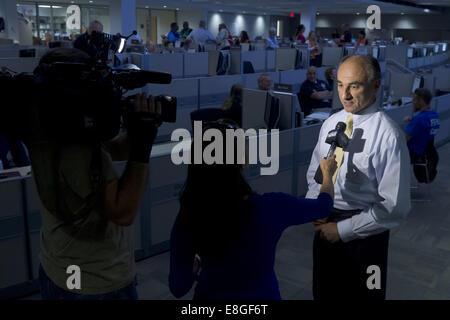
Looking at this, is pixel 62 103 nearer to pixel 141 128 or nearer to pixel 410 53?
pixel 141 128

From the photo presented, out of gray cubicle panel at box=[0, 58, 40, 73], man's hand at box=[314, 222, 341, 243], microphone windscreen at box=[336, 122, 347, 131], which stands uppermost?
gray cubicle panel at box=[0, 58, 40, 73]

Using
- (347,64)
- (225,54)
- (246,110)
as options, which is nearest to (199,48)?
(225,54)

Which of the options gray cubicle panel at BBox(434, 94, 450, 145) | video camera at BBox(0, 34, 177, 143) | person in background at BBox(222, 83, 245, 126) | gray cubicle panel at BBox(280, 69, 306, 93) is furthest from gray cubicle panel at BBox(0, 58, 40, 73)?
video camera at BBox(0, 34, 177, 143)

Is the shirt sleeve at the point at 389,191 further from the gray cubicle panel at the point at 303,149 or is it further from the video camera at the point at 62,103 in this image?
the gray cubicle panel at the point at 303,149

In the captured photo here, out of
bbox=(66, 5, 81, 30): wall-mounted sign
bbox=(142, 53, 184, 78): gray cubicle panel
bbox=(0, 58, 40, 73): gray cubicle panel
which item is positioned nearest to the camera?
bbox=(0, 58, 40, 73): gray cubicle panel

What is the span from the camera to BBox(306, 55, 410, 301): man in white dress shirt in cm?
161

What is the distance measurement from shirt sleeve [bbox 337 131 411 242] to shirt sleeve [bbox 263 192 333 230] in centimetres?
31

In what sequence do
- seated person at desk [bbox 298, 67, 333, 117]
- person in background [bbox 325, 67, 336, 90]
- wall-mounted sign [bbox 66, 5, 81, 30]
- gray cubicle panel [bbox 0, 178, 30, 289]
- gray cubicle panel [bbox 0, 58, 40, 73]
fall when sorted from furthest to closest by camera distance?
wall-mounted sign [bbox 66, 5, 81, 30] → gray cubicle panel [bbox 0, 58, 40, 73] → person in background [bbox 325, 67, 336, 90] → seated person at desk [bbox 298, 67, 333, 117] → gray cubicle panel [bbox 0, 178, 30, 289]

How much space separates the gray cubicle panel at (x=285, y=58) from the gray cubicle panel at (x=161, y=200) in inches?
252

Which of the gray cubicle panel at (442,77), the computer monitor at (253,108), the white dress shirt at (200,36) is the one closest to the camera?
the computer monitor at (253,108)

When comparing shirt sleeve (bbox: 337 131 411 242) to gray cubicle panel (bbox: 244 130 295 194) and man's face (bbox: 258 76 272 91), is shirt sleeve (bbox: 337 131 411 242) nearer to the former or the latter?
gray cubicle panel (bbox: 244 130 295 194)

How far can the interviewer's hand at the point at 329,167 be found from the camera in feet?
5.16

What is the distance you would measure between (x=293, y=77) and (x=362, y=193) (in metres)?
6.91

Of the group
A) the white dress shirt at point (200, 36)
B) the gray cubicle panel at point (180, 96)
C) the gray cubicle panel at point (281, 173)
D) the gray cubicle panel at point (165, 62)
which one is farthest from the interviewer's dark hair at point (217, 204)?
the white dress shirt at point (200, 36)
